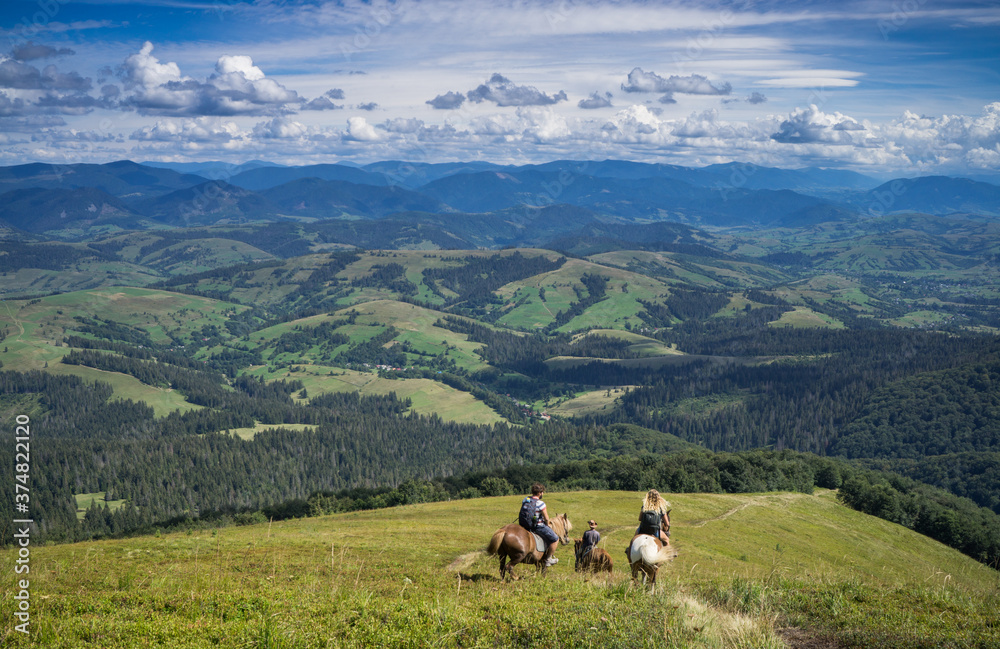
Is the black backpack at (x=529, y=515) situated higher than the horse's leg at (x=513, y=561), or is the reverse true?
the black backpack at (x=529, y=515)

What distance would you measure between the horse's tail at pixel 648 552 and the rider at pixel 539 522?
11.5 feet

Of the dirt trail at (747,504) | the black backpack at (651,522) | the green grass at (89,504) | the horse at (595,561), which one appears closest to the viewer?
the black backpack at (651,522)

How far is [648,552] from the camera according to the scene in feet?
71.3

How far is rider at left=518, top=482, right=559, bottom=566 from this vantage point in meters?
24.0

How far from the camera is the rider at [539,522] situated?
24016 mm

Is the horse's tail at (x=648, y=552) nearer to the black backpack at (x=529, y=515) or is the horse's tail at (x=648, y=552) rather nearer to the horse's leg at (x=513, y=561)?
the black backpack at (x=529, y=515)

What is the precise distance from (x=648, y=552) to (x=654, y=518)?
1.51 meters

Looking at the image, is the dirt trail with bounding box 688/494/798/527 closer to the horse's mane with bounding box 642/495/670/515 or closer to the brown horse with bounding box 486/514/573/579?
the horse's mane with bounding box 642/495/670/515

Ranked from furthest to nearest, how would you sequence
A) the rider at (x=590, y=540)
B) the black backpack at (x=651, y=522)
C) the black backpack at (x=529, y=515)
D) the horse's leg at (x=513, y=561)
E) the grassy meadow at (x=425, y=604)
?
the rider at (x=590, y=540) < the black backpack at (x=529, y=515) < the horse's leg at (x=513, y=561) < the black backpack at (x=651, y=522) < the grassy meadow at (x=425, y=604)

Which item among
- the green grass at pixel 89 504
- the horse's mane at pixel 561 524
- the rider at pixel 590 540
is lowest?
the green grass at pixel 89 504

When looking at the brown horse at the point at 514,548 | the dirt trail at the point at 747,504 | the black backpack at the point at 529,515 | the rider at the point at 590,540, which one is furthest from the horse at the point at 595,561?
the dirt trail at the point at 747,504

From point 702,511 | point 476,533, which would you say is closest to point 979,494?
point 702,511

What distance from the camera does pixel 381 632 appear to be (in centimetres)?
1597

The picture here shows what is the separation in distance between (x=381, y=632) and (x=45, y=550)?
27.9 metres
